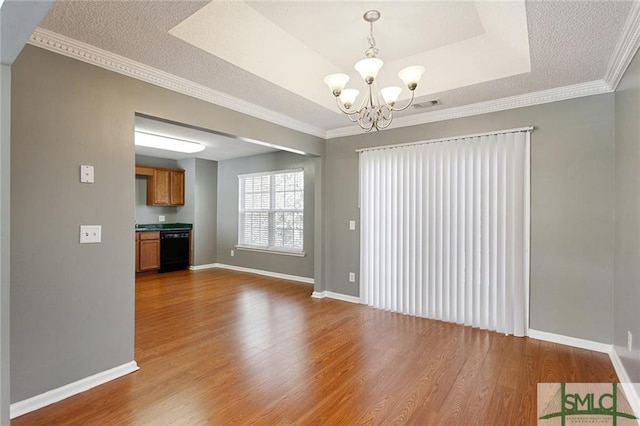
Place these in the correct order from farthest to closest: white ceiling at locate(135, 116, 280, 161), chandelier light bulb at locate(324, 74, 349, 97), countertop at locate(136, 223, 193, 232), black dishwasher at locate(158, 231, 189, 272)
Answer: black dishwasher at locate(158, 231, 189, 272) < countertop at locate(136, 223, 193, 232) < white ceiling at locate(135, 116, 280, 161) < chandelier light bulb at locate(324, 74, 349, 97)

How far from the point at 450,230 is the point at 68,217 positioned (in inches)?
146

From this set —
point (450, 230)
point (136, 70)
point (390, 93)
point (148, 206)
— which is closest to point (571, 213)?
point (450, 230)

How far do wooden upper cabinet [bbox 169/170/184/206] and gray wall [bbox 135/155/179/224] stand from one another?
0.13 m

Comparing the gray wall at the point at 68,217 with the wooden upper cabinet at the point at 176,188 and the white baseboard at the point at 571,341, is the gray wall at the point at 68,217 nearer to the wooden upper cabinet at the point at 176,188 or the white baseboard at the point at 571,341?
the white baseboard at the point at 571,341

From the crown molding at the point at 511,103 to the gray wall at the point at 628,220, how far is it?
24 cm

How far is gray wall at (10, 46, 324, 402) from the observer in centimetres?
207

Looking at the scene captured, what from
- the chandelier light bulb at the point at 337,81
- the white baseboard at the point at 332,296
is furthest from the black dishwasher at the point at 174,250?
the chandelier light bulb at the point at 337,81

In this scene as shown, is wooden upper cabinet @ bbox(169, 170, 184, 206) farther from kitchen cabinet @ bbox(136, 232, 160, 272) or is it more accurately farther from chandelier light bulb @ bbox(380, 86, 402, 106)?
chandelier light bulb @ bbox(380, 86, 402, 106)

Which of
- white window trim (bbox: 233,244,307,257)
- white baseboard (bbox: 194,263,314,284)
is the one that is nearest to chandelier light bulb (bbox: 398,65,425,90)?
white window trim (bbox: 233,244,307,257)

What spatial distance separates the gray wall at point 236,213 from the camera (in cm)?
593

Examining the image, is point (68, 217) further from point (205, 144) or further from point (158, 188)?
point (158, 188)

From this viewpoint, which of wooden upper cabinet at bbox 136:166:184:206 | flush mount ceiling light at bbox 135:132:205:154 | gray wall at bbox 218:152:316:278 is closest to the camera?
flush mount ceiling light at bbox 135:132:205:154

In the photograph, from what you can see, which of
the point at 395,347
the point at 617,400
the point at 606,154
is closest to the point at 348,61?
the point at 606,154

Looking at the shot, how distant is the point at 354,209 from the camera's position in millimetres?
4613
